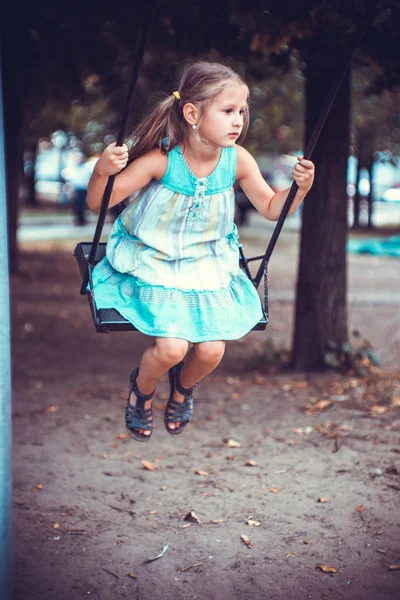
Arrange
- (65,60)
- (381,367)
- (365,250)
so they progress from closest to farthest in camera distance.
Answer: (381,367), (65,60), (365,250)

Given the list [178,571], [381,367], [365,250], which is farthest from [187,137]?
[365,250]

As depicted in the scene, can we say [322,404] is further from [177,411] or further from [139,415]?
[139,415]

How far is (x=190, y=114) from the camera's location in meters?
3.22

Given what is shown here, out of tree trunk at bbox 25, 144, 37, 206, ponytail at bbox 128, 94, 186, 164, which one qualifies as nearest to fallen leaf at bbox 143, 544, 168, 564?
ponytail at bbox 128, 94, 186, 164

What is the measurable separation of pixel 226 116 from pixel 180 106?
0.22 meters

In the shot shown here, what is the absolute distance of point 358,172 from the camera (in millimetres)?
23672

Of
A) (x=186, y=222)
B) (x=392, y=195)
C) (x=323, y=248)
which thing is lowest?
(x=392, y=195)

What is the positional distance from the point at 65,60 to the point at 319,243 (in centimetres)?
330

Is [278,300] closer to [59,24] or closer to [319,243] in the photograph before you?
[319,243]

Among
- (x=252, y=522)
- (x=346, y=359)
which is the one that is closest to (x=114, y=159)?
(x=252, y=522)

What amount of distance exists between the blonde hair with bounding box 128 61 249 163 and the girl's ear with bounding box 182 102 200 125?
2 cm

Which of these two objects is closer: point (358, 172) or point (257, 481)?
point (257, 481)

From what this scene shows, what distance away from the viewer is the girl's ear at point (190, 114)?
10.5ft

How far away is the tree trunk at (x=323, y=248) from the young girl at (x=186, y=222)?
144 inches
